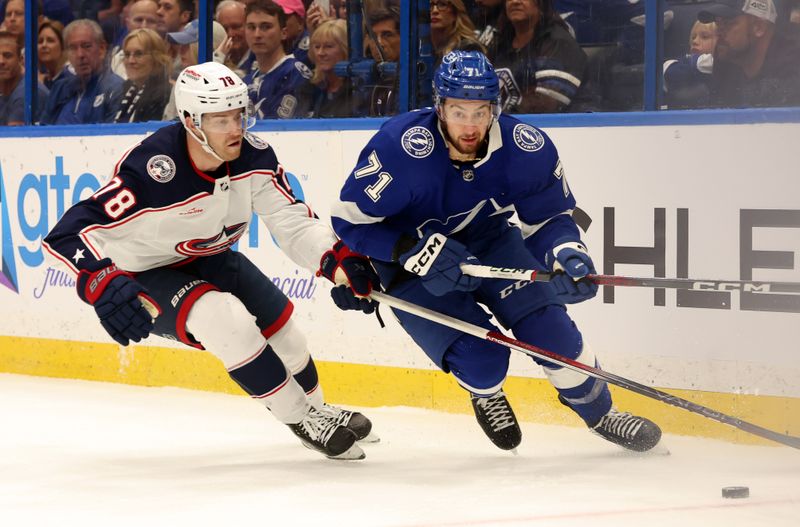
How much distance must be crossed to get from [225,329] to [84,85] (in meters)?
2.73

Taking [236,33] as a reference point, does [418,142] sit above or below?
below

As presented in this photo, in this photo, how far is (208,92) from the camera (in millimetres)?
3688

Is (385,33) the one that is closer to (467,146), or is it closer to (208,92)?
(208,92)

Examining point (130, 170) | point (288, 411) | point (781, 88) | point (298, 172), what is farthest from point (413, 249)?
point (298, 172)

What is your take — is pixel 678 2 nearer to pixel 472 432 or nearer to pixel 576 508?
pixel 472 432

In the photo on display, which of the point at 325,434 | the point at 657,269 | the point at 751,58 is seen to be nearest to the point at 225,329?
the point at 325,434

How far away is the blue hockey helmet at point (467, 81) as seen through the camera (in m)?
3.45

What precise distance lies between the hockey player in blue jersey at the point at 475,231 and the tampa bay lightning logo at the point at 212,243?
39 cm

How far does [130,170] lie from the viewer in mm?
3799

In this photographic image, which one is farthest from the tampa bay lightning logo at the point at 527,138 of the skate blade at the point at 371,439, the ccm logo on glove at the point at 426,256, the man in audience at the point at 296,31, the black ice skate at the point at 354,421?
the man in audience at the point at 296,31

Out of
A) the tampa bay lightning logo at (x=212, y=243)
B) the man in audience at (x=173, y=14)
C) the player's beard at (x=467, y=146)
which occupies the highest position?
the man in audience at (x=173, y=14)

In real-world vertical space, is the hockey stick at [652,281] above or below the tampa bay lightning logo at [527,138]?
below

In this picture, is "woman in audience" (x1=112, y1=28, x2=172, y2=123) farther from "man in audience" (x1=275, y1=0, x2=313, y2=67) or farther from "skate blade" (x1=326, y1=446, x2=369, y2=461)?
"skate blade" (x1=326, y1=446, x2=369, y2=461)

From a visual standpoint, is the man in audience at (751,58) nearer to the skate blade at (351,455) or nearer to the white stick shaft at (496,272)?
the white stick shaft at (496,272)
